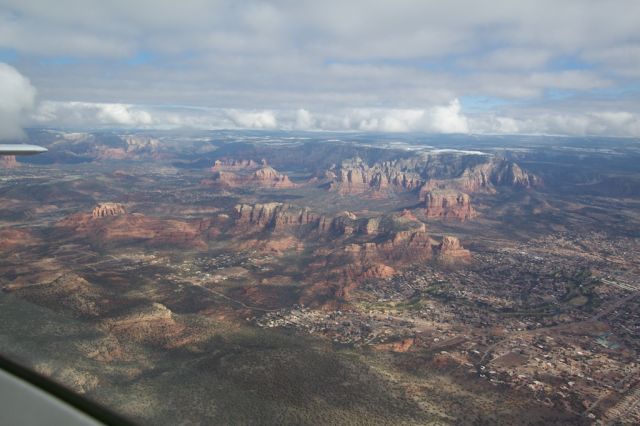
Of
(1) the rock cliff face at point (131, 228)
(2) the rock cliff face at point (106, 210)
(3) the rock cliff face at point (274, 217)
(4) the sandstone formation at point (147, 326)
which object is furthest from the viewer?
(2) the rock cliff face at point (106, 210)

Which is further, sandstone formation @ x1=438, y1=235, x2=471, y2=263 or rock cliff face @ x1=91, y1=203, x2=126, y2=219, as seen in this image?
rock cliff face @ x1=91, y1=203, x2=126, y2=219

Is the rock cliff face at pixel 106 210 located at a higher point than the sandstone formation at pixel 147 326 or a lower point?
lower

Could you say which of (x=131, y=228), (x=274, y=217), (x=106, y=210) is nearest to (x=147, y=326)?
(x=131, y=228)

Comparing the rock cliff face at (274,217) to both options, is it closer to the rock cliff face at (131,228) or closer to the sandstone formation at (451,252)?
the rock cliff face at (131,228)

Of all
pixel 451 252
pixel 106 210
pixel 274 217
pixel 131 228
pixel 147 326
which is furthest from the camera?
pixel 106 210

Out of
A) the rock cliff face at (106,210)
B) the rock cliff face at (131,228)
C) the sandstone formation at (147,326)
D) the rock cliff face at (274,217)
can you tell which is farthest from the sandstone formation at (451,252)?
the rock cliff face at (106,210)

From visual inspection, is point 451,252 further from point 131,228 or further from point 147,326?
point 131,228

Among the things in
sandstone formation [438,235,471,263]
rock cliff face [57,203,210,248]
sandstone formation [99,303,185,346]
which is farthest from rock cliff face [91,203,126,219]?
sandstone formation [438,235,471,263]

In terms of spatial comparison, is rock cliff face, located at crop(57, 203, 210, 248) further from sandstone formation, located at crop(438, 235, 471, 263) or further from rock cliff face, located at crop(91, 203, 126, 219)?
sandstone formation, located at crop(438, 235, 471, 263)

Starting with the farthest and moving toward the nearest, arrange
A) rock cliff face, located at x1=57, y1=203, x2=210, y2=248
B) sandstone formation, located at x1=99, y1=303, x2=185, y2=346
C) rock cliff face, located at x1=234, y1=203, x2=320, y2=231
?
rock cliff face, located at x1=234, y1=203, x2=320, y2=231
rock cliff face, located at x1=57, y1=203, x2=210, y2=248
sandstone formation, located at x1=99, y1=303, x2=185, y2=346

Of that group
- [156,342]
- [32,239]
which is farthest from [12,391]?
[32,239]

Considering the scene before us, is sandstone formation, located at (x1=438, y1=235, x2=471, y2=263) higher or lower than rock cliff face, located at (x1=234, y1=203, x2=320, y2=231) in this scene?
lower
